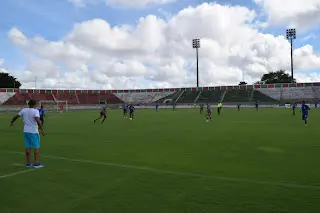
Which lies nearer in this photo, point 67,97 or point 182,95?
point 182,95

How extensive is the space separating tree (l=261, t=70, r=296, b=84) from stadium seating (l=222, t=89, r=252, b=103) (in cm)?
3800

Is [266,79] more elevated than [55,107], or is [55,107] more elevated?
[266,79]

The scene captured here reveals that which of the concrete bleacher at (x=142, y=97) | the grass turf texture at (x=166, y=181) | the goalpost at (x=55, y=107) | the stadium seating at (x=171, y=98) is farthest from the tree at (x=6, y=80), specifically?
the grass turf texture at (x=166, y=181)

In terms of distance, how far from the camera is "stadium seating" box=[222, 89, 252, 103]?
74875 millimetres

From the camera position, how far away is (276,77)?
113 m

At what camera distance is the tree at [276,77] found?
360 ft

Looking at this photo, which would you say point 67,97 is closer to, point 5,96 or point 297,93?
point 5,96

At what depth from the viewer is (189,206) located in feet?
15.4

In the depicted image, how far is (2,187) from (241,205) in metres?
4.95

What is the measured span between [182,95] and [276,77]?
166ft

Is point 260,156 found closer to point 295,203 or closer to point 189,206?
point 295,203

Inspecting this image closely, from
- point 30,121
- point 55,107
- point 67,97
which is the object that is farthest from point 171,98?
point 30,121

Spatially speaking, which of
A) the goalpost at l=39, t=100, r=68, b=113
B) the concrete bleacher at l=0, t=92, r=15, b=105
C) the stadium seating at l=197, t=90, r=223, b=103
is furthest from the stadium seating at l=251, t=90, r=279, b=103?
the concrete bleacher at l=0, t=92, r=15, b=105

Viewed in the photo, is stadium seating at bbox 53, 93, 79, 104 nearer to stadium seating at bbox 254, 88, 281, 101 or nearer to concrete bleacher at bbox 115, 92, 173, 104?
concrete bleacher at bbox 115, 92, 173, 104
